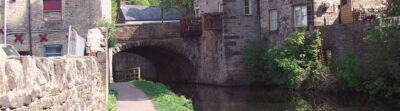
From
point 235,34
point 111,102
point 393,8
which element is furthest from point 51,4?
point 393,8

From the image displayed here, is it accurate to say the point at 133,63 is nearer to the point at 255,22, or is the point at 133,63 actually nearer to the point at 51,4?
the point at 255,22

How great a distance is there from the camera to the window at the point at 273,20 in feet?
71.7

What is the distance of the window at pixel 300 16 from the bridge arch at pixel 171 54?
7086 millimetres

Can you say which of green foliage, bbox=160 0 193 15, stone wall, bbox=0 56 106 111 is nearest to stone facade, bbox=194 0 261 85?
green foliage, bbox=160 0 193 15

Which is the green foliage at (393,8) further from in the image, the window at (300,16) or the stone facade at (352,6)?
the window at (300,16)

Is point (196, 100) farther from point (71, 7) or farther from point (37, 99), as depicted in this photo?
point (37, 99)

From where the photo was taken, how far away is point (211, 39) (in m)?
24.5

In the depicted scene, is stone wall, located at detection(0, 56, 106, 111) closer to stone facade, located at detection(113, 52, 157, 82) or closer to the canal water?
the canal water

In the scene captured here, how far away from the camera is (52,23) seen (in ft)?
61.7

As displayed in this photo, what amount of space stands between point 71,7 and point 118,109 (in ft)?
25.1

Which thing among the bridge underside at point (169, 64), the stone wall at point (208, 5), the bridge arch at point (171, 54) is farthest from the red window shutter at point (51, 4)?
the stone wall at point (208, 5)

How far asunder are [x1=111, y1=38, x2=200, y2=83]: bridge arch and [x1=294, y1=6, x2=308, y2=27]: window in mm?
7086

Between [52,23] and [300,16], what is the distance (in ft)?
32.1

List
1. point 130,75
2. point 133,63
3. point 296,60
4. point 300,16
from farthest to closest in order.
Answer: point 133,63 → point 130,75 → point 300,16 → point 296,60
